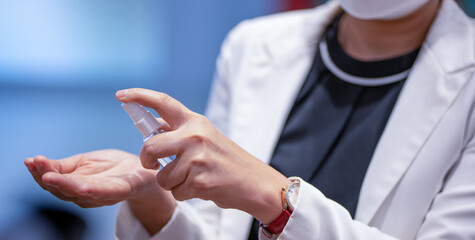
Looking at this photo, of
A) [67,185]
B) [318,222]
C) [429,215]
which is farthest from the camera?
[429,215]

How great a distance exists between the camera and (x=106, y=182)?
55 cm

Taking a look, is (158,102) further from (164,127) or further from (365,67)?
(365,67)

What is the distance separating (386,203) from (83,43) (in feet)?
4.22

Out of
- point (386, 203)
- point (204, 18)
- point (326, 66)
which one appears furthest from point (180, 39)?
point (386, 203)

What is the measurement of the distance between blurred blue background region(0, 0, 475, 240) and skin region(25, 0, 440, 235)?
586 millimetres

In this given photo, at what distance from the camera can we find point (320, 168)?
853 millimetres

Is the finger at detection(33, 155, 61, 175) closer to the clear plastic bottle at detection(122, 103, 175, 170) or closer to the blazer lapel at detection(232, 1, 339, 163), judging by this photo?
the clear plastic bottle at detection(122, 103, 175, 170)

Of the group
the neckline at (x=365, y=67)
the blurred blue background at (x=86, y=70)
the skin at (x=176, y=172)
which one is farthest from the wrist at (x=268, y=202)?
the blurred blue background at (x=86, y=70)

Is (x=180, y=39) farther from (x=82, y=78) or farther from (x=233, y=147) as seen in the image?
(x=233, y=147)

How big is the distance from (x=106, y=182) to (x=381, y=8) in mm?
581

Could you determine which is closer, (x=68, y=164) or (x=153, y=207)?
(x=68, y=164)

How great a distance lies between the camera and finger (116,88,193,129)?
1.73 ft

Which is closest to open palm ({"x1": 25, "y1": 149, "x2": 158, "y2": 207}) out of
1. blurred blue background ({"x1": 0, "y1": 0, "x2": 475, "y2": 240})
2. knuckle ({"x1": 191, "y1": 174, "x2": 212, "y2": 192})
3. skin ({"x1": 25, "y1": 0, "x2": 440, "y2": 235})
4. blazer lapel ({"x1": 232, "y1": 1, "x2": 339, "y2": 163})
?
skin ({"x1": 25, "y1": 0, "x2": 440, "y2": 235})

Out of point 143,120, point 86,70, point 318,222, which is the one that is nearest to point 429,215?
point 318,222
